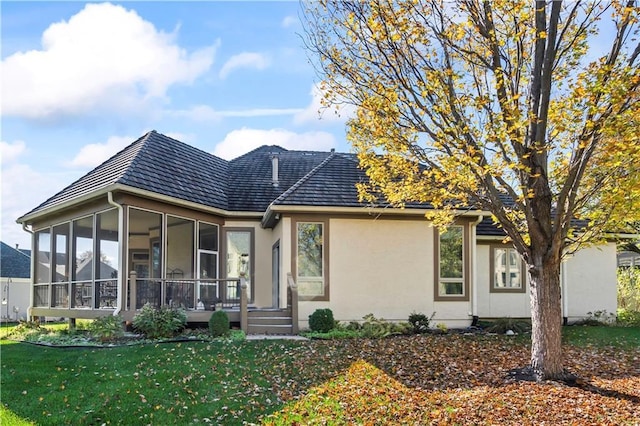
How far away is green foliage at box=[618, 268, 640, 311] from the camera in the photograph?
67.9 ft

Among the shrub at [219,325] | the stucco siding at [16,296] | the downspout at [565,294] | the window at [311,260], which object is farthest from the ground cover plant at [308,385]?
the stucco siding at [16,296]

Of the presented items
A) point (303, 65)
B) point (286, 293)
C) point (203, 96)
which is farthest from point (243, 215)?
point (303, 65)

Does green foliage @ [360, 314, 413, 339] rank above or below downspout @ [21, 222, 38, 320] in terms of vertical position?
below

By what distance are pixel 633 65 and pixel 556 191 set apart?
7.79 feet

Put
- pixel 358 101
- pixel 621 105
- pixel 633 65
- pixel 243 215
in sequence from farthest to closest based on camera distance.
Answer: pixel 243 215 < pixel 358 101 < pixel 633 65 < pixel 621 105

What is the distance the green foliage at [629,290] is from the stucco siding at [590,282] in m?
2.60

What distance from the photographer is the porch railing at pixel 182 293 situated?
1318cm

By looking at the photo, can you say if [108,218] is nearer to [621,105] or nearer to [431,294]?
[431,294]

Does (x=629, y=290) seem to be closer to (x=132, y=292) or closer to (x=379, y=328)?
(x=379, y=328)

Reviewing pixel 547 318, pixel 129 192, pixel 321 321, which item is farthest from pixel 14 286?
pixel 547 318

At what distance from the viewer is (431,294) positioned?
49.3ft

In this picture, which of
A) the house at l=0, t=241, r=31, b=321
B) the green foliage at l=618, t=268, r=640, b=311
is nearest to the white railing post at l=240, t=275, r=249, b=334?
the green foliage at l=618, t=268, r=640, b=311

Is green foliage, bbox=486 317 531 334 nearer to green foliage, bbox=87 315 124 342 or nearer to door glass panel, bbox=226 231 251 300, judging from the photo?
door glass panel, bbox=226 231 251 300

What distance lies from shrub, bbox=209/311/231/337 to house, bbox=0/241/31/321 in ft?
63.1
